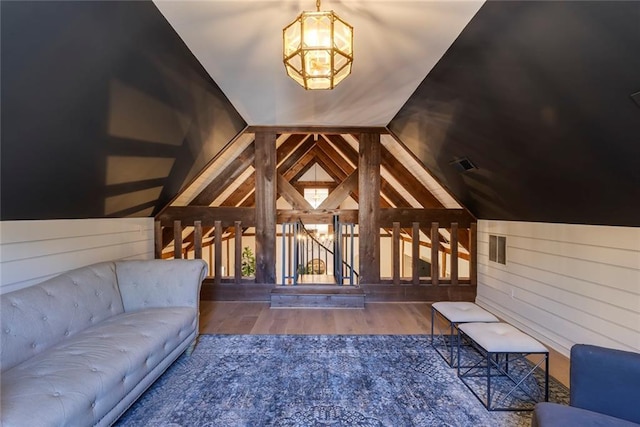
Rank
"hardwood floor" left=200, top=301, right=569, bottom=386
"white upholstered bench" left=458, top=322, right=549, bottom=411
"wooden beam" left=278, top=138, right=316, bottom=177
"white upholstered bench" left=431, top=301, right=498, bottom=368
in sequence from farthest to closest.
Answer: "wooden beam" left=278, top=138, right=316, bottom=177
"hardwood floor" left=200, top=301, right=569, bottom=386
"white upholstered bench" left=431, top=301, right=498, bottom=368
"white upholstered bench" left=458, top=322, right=549, bottom=411

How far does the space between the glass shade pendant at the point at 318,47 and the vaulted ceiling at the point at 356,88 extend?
410 millimetres

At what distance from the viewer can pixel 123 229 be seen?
3.58m

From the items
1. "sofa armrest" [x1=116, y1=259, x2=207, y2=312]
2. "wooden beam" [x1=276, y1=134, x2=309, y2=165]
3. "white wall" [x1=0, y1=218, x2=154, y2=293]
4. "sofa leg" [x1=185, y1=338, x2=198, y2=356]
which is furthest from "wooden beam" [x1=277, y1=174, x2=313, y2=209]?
"sofa leg" [x1=185, y1=338, x2=198, y2=356]

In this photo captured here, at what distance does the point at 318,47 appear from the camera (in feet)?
4.92

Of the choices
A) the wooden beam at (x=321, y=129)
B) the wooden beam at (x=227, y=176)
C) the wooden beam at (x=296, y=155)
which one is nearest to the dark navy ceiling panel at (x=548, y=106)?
the wooden beam at (x=321, y=129)

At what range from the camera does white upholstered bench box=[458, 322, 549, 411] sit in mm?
2076

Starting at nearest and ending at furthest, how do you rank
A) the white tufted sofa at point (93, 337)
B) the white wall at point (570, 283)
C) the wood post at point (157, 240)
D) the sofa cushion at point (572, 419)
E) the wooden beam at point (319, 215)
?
the sofa cushion at point (572, 419) < the white tufted sofa at point (93, 337) < the white wall at point (570, 283) < the wood post at point (157, 240) < the wooden beam at point (319, 215)

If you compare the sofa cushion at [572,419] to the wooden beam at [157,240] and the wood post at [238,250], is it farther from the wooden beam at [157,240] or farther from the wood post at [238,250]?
the wooden beam at [157,240]

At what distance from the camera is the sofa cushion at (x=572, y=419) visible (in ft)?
4.35

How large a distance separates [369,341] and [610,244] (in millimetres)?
2314

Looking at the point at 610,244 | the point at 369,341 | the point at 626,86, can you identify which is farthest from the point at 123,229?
the point at 610,244

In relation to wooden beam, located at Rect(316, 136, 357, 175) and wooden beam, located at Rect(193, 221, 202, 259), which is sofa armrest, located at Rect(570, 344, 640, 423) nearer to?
wooden beam, located at Rect(193, 221, 202, 259)

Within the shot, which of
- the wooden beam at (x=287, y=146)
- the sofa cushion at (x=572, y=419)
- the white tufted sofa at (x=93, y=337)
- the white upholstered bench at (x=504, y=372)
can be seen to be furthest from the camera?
the wooden beam at (x=287, y=146)

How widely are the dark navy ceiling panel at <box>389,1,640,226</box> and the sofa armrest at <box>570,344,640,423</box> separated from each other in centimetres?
118
